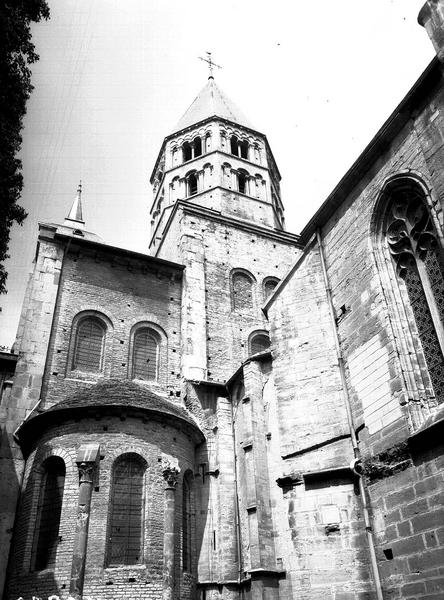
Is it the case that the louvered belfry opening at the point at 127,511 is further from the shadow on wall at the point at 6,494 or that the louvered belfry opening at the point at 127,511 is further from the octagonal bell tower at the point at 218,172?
the octagonal bell tower at the point at 218,172

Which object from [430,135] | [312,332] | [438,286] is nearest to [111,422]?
[312,332]

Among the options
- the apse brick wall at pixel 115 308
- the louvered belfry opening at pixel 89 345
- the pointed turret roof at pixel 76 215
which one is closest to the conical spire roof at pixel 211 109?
the pointed turret roof at pixel 76 215

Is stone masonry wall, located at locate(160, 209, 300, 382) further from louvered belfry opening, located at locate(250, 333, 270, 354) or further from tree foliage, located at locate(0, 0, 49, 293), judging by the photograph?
tree foliage, located at locate(0, 0, 49, 293)

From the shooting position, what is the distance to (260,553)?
12523mm

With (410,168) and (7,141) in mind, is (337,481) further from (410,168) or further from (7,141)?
(7,141)

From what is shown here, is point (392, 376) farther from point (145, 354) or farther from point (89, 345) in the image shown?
point (89, 345)

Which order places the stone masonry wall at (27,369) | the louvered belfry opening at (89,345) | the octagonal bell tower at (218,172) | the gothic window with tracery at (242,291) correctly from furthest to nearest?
the octagonal bell tower at (218,172) < the gothic window with tracery at (242,291) < the louvered belfry opening at (89,345) < the stone masonry wall at (27,369)

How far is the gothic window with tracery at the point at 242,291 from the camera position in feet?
67.9

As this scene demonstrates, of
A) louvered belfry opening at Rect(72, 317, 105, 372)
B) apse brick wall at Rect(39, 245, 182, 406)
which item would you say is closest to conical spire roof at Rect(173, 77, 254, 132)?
apse brick wall at Rect(39, 245, 182, 406)

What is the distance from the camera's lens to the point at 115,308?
18.3 m

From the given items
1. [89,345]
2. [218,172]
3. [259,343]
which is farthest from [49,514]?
[218,172]

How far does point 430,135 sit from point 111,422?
9.91m

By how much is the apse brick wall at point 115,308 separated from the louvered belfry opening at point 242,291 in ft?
7.61

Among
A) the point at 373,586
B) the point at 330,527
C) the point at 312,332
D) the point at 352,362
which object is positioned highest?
the point at 312,332
